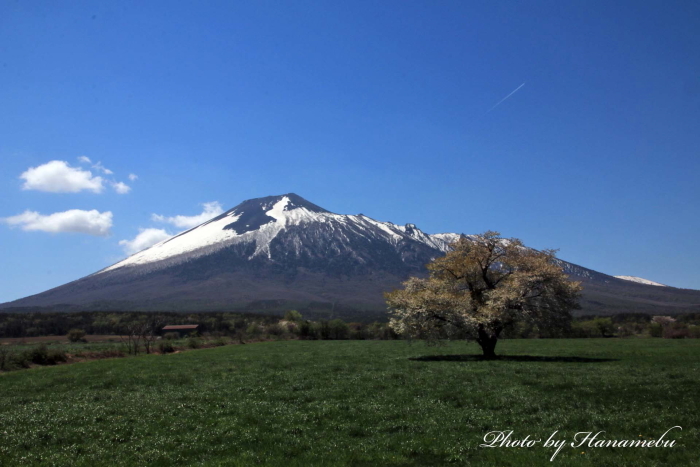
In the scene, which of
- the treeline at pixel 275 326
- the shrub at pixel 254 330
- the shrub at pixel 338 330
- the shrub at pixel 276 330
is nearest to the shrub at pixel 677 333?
the treeline at pixel 275 326

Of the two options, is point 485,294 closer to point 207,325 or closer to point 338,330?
point 338,330

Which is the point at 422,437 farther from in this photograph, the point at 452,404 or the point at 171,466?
the point at 171,466

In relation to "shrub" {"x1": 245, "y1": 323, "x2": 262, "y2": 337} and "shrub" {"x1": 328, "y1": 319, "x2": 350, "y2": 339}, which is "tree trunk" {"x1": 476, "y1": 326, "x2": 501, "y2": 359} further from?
"shrub" {"x1": 245, "y1": 323, "x2": 262, "y2": 337}

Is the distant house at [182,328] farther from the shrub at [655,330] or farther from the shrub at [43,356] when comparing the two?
the shrub at [655,330]

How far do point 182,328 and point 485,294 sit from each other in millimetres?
79815

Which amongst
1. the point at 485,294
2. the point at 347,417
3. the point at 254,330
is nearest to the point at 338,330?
the point at 254,330

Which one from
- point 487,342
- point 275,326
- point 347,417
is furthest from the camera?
point 275,326

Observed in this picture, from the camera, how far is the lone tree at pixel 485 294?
29703 millimetres

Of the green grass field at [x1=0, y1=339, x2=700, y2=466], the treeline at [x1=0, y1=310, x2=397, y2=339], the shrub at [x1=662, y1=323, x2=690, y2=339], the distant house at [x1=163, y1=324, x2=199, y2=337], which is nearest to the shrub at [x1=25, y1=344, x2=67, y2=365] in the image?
the green grass field at [x1=0, y1=339, x2=700, y2=466]

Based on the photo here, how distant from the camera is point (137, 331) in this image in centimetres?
4978

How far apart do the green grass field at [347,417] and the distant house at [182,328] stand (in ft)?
242

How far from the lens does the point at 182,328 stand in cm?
9538

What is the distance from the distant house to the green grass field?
242 feet

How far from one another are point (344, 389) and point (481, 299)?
1766 cm
